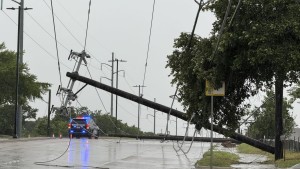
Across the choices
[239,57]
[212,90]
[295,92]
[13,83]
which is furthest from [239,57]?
[13,83]

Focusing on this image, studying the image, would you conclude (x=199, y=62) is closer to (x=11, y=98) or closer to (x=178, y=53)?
(x=178, y=53)

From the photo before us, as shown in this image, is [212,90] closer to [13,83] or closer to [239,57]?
[239,57]

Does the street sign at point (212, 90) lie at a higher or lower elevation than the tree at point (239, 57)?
lower

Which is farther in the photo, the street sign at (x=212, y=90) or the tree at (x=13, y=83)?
the tree at (x=13, y=83)

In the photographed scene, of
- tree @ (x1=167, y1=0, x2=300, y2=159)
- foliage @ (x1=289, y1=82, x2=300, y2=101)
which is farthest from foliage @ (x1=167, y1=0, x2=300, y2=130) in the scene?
foliage @ (x1=289, y1=82, x2=300, y2=101)

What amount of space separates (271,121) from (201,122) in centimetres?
2996

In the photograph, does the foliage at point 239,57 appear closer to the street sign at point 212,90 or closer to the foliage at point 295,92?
the street sign at point 212,90

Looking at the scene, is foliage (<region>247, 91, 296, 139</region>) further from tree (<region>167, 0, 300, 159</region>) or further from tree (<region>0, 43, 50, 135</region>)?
tree (<region>167, 0, 300, 159</region>)

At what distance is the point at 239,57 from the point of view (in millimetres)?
13914

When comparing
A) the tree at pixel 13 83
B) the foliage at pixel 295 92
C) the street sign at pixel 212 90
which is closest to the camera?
the street sign at pixel 212 90

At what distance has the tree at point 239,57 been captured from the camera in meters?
13.3

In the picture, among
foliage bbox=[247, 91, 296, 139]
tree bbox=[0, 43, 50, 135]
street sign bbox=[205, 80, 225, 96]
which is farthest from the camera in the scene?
tree bbox=[0, 43, 50, 135]

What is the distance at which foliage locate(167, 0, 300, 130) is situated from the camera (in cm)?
1330

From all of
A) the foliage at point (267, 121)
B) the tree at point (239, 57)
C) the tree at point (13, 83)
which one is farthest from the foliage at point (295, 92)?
the tree at point (13, 83)
